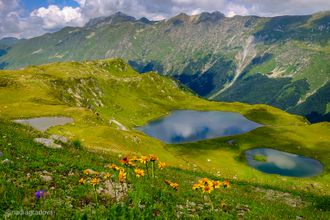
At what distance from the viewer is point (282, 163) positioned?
128500 millimetres

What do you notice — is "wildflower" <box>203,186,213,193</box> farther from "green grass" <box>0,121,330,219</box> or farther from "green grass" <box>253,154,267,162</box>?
"green grass" <box>253,154,267,162</box>

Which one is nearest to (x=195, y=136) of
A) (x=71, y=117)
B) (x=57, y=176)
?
(x=71, y=117)

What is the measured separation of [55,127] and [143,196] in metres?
84.2

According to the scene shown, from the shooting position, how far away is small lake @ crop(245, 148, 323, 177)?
118m

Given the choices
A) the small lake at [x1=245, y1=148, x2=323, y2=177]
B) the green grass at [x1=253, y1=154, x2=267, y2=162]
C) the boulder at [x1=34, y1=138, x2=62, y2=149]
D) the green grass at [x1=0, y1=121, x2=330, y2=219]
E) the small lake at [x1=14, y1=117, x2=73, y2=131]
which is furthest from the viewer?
the green grass at [x1=253, y1=154, x2=267, y2=162]

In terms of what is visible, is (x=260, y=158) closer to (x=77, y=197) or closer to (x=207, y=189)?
(x=77, y=197)

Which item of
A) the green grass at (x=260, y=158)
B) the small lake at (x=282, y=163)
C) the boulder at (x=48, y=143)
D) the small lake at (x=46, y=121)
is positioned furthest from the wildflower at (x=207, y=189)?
the green grass at (x=260, y=158)

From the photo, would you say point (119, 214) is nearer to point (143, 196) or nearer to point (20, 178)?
point (143, 196)

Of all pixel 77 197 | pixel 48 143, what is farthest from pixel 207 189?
pixel 48 143

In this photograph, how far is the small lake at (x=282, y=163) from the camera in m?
118

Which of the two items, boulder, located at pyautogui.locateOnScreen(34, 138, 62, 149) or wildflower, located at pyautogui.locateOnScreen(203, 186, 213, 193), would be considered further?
boulder, located at pyautogui.locateOnScreen(34, 138, 62, 149)

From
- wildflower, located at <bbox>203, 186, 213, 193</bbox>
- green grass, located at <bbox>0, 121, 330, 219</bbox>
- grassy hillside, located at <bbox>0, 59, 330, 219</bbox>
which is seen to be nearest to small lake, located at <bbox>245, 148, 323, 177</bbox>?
grassy hillside, located at <bbox>0, 59, 330, 219</bbox>

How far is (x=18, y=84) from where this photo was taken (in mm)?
153375

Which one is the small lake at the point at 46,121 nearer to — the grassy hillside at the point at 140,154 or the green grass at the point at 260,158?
the grassy hillside at the point at 140,154
